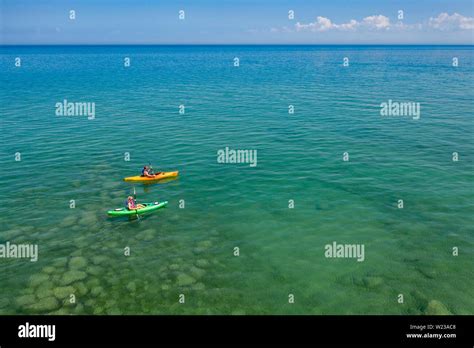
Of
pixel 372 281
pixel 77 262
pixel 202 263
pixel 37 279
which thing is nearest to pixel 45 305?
pixel 37 279

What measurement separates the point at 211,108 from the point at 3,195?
154 ft

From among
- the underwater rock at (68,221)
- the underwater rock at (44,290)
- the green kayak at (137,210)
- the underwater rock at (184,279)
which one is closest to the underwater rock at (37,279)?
the underwater rock at (44,290)

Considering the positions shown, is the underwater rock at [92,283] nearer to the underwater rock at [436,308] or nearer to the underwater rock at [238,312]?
the underwater rock at [238,312]

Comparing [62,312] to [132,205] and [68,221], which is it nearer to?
[68,221]

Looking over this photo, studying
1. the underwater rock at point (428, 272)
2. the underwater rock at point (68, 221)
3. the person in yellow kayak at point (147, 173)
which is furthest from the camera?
the person in yellow kayak at point (147, 173)

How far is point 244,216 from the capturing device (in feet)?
104

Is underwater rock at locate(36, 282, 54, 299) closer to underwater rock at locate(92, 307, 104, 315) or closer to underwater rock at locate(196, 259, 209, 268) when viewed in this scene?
underwater rock at locate(92, 307, 104, 315)

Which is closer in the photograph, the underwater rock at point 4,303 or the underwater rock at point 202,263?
the underwater rock at point 4,303

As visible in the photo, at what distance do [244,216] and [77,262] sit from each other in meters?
13.3

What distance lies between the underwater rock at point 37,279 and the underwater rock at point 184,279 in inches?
337

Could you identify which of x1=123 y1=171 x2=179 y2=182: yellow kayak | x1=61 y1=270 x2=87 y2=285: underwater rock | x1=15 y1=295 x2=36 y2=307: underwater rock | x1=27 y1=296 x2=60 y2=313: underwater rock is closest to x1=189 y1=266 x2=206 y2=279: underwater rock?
x1=61 y1=270 x2=87 y2=285: underwater rock

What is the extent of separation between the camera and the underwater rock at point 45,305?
2130 centimetres

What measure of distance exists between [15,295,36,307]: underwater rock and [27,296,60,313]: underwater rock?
369 millimetres

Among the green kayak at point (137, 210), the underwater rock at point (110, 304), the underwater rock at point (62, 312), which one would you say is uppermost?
the green kayak at point (137, 210)
